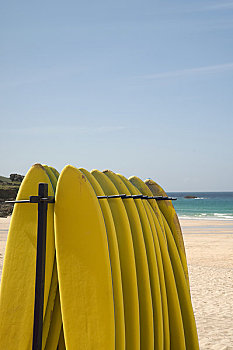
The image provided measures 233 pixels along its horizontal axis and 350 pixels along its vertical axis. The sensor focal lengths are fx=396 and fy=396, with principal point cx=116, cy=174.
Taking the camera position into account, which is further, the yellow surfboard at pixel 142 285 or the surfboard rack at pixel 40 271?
the yellow surfboard at pixel 142 285

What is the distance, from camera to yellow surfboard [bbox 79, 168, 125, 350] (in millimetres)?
2252

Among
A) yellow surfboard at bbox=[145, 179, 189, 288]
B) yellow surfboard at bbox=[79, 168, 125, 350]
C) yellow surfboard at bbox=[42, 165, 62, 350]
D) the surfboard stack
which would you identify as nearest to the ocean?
yellow surfboard at bbox=[145, 179, 189, 288]

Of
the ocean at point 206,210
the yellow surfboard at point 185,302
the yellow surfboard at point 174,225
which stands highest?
the yellow surfboard at point 174,225

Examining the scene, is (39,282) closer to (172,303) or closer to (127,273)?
(127,273)

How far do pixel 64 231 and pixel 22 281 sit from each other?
391 millimetres

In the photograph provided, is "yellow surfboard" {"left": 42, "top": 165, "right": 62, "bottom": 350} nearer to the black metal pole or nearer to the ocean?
the black metal pole

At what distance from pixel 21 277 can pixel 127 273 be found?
659 mm

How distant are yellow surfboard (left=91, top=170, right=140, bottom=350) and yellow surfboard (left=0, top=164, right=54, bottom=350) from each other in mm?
467

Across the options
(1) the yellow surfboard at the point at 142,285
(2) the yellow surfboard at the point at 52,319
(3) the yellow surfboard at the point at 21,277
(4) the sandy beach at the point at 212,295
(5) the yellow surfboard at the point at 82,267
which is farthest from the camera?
(4) the sandy beach at the point at 212,295

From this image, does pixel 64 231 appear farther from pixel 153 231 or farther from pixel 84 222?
pixel 153 231

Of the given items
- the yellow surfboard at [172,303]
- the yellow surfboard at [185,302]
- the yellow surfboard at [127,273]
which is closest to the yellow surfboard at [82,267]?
the yellow surfboard at [127,273]

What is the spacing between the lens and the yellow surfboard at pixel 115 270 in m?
2.25

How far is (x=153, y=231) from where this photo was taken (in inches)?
120

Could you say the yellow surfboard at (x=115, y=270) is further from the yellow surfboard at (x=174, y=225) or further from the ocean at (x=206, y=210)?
the ocean at (x=206, y=210)
